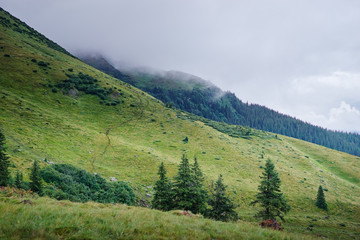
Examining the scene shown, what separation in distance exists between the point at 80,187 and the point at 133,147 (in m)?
22.5

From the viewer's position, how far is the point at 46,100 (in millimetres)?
50062

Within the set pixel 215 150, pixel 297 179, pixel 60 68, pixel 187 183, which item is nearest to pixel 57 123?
pixel 187 183

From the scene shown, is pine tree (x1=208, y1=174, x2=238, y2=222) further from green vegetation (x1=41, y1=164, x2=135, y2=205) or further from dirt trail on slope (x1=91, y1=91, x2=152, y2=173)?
dirt trail on slope (x1=91, y1=91, x2=152, y2=173)

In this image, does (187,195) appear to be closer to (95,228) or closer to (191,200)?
(191,200)

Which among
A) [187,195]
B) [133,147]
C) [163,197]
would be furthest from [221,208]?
[133,147]

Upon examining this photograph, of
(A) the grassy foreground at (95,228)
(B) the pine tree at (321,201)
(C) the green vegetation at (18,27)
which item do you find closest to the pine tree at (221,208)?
(A) the grassy foreground at (95,228)

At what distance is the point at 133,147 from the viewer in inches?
1580

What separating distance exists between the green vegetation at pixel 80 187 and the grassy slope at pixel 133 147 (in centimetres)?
363

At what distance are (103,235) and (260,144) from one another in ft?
233

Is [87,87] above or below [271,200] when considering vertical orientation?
above

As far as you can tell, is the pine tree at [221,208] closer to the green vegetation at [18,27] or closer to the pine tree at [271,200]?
the pine tree at [271,200]

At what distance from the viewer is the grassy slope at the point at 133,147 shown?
2730 cm

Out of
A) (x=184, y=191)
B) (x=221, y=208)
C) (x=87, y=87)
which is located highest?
(x=87, y=87)

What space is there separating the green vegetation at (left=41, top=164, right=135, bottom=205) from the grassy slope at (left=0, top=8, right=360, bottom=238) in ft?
11.9
